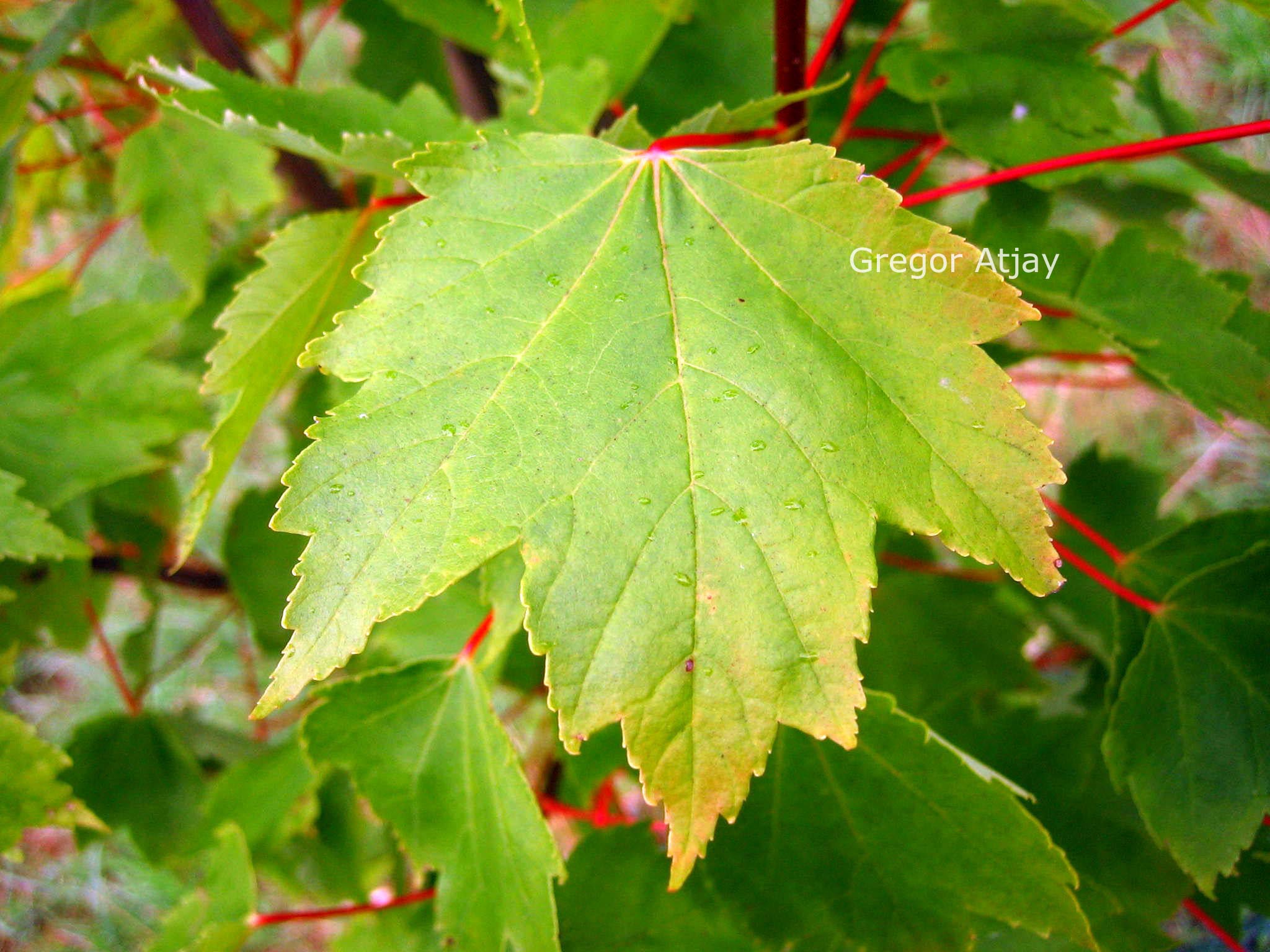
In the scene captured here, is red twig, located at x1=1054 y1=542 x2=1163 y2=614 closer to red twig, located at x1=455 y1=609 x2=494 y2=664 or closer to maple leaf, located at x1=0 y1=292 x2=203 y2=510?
red twig, located at x1=455 y1=609 x2=494 y2=664

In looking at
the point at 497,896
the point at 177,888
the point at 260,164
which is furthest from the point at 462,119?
the point at 177,888

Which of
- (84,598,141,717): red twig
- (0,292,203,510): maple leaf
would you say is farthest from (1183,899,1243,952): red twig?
(84,598,141,717): red twig

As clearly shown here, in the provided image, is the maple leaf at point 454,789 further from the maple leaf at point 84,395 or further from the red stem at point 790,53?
the red stem at point 790,53

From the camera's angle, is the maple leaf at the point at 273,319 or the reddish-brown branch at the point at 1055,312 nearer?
the maple leaf at the point at 273,319

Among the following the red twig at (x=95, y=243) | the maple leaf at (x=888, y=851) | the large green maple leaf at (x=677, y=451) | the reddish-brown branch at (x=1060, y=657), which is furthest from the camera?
the reddish-brown branch at (x=1060, y=657)

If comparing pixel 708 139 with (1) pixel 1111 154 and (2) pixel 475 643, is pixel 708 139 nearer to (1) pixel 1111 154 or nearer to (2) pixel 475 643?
(1) pixel 1111 154

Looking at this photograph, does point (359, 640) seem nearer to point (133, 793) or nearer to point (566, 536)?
point (566, 536)

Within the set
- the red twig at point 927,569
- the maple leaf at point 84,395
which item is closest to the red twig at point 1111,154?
the red twig at point 927,569
